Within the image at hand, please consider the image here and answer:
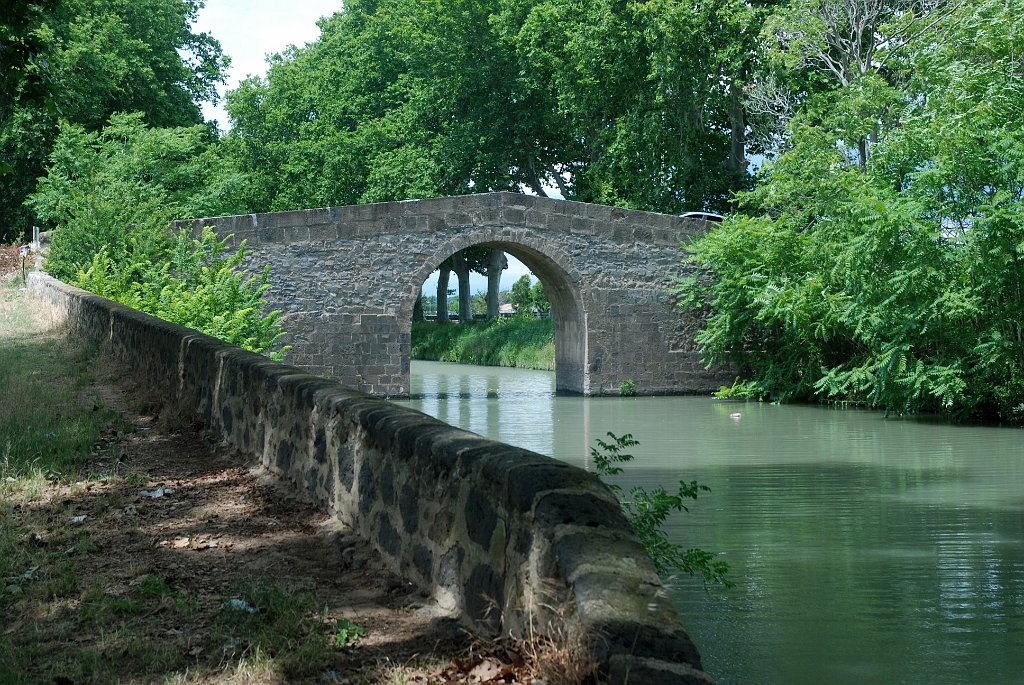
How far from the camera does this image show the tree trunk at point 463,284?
37438mm

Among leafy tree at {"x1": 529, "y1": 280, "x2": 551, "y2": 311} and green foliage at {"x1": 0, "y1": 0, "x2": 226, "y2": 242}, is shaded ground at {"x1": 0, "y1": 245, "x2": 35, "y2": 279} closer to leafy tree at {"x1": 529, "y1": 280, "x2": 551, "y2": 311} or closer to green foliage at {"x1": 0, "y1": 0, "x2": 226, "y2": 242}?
green foliage at {"x1": 0, "y1": 0, "x2": 226, "y2": 242}

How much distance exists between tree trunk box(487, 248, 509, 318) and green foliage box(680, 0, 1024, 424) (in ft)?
61.2

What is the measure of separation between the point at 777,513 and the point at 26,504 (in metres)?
→ 5.42

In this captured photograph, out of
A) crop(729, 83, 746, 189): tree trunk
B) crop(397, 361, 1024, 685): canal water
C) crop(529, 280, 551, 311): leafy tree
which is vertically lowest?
crop(397, 361, 1024, 685): canal water

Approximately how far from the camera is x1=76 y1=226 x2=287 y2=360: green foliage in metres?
14.4

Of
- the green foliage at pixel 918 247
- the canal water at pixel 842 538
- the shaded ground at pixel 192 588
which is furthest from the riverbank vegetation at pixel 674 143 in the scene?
the shaded ground at pixel 192 588

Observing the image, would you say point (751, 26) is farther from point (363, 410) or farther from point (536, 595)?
point (536, 595)

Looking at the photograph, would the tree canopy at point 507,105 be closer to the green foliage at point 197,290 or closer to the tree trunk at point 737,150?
the tree trunk at point 737,150

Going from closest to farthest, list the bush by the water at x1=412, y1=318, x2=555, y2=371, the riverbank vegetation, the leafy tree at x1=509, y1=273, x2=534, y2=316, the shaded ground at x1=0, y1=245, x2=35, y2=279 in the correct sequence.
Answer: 1. the riverbank vegetation
2. the shaded ground at x1=0, y1=245, x2=35, y2=279
3. the bush by the water at x1=412, y1=318, x2=555, y2=371
4. the leafy tree at x1=509, y1=273, x2=534, y2=316

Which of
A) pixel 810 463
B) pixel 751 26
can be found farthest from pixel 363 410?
pixel 751 26

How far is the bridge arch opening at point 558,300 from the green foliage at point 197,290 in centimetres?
282

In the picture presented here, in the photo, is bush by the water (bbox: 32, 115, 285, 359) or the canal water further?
bush by the water (bbox: 32, 115, 285, 359)

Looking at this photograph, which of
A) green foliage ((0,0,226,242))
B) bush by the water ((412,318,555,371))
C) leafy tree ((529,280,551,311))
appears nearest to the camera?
green foliage ((0,0,226,242))

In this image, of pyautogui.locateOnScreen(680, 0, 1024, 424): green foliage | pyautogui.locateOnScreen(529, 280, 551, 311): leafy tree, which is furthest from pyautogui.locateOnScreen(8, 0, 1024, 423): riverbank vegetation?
pyautogui.locateOnScreen(529, 280, 551, 311): leafy tree
